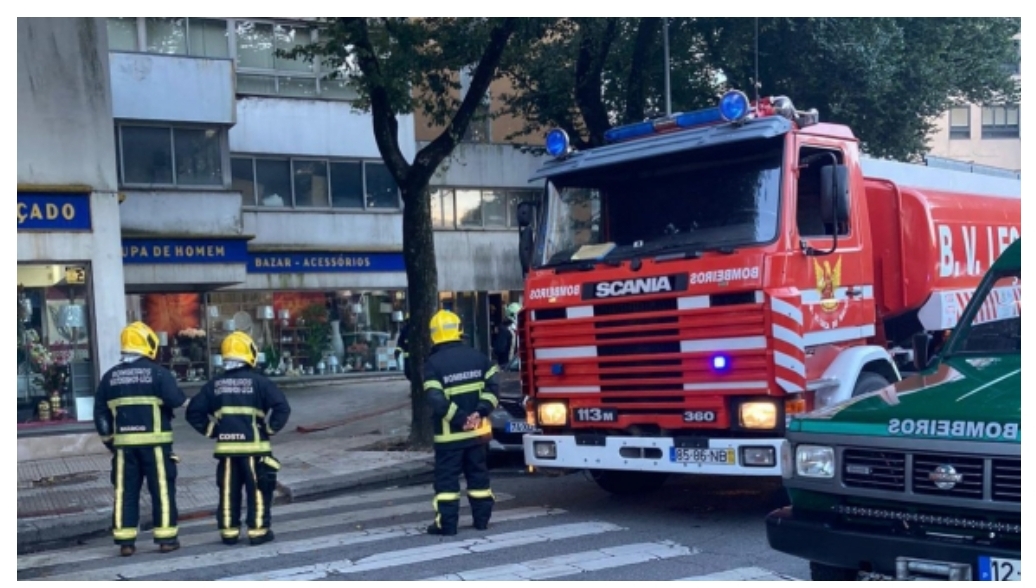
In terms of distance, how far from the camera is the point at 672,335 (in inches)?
308

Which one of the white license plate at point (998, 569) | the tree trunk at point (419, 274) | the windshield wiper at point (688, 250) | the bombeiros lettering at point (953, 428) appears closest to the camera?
the white license plate at point (998, 569)

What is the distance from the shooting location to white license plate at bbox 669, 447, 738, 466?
297 inches

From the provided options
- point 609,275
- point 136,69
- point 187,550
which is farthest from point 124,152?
point 609,275

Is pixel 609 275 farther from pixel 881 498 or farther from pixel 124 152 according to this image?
pixel 124 152

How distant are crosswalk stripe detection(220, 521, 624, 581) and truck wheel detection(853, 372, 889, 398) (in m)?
2.24

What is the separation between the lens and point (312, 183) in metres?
24.9

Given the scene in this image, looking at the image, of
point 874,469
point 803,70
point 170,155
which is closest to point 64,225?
point 170,155

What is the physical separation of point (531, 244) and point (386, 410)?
1003cm

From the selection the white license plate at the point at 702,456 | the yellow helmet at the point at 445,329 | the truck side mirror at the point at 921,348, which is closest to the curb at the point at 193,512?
the yellow helmet at the point at 445,329

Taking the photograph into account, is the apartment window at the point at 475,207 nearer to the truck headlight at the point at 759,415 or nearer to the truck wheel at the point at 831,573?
the truck headlight at the point at 759,415

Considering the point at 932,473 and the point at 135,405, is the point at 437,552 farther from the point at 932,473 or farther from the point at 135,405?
the point at 932,473

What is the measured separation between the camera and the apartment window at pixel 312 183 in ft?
78.6

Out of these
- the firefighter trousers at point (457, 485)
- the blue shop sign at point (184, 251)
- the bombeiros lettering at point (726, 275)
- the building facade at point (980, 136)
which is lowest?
the firefighter trousers at point (457, 485)

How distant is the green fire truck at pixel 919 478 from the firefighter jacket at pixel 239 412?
4.55m
